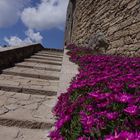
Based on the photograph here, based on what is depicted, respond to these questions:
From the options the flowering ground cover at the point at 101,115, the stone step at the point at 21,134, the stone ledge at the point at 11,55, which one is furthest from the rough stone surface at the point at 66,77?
the stone ledge at the point at 11,55

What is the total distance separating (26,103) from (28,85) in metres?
0.79

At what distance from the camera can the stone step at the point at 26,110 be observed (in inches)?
112

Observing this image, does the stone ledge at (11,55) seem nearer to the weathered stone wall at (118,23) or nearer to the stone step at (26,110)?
the stone step at (26,110)

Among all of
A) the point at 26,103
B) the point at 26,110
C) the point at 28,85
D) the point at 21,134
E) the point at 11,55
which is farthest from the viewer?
the point at 11,55

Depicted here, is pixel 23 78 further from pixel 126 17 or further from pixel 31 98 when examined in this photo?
pixel 126 17

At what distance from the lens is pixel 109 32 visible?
7391 mm

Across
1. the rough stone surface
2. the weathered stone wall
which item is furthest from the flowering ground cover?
the weathered stone wall

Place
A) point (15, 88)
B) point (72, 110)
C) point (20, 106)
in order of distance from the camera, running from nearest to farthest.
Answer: point (72, 110)
point (20, 106)
point (15, 88)

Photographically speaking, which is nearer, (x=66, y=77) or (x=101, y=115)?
(x=101, y=115)

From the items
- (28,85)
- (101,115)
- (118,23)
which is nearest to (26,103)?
(28,85)

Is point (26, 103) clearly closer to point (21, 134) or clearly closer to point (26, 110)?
point (26, 110)

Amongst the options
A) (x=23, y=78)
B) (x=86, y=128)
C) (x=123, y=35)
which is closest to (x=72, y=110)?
(x=86, y=128)

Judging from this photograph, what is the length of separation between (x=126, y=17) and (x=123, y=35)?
0.43 metres

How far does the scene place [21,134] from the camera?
265 centimetres
